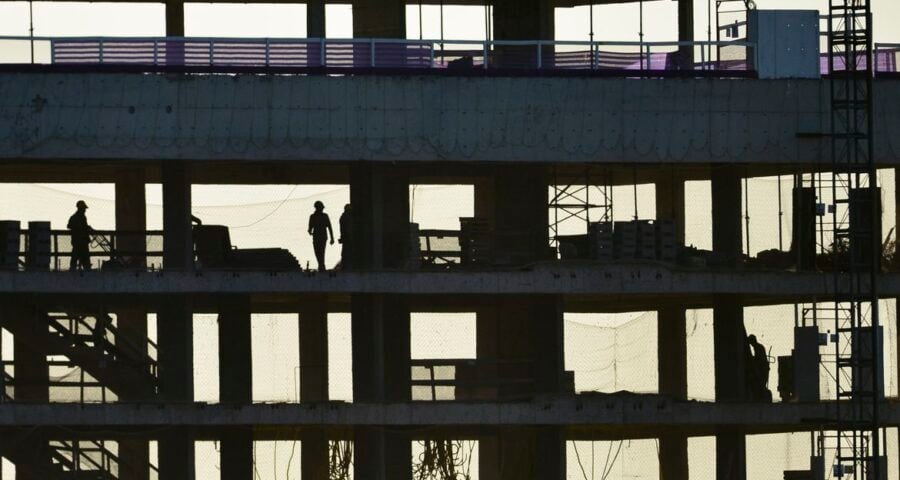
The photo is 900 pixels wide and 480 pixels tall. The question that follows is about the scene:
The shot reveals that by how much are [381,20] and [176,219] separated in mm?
11188

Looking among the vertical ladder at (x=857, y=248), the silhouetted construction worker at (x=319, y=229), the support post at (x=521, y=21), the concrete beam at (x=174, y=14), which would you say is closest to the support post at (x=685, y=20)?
the support post at (x=521, y=21)

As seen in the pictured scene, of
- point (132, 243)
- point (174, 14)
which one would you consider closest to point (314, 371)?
point (132, 243)

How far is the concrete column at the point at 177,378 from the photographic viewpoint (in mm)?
59938

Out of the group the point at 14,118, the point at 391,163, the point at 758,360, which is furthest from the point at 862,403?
the point at 14,118

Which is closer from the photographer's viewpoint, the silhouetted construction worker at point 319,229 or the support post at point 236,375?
the silhouetted construction worker at point 319,229

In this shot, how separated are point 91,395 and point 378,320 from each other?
8198mm

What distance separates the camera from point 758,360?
62.8 metres

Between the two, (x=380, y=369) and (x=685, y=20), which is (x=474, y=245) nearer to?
(x=380, y=369)

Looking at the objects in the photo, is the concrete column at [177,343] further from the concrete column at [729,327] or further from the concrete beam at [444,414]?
the concrete column at [729,327]

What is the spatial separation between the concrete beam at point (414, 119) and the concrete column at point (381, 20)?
28.3 feet

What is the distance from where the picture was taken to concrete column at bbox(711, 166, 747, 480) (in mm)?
61406

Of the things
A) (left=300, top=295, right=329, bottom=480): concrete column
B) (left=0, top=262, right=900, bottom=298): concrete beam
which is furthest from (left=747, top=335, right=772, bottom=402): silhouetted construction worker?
(left=300, top=295, right=329, bottom=480): concrete column

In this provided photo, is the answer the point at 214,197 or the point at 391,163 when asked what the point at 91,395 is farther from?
the point at 214,197

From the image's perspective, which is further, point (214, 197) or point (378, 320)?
point (214, 197)
